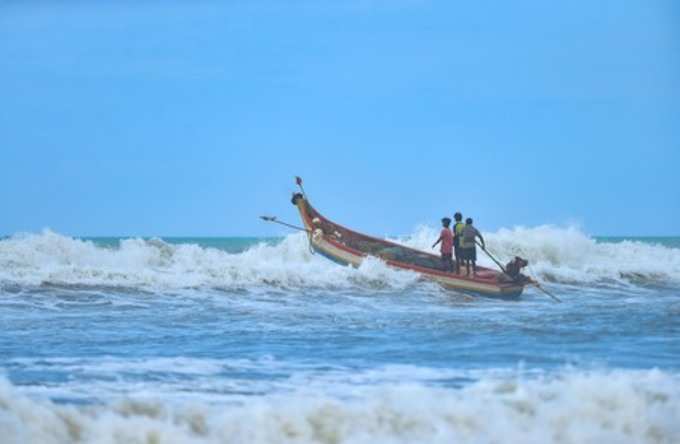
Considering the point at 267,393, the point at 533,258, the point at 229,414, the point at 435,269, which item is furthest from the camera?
the point at 533,258

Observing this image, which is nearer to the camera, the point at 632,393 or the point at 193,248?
the point at 632,393

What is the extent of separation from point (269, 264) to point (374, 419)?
51.8 ft

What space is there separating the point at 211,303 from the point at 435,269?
16.6 ft

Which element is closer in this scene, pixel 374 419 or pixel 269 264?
pixel 374 419

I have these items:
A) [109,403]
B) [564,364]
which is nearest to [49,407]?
[109,403]

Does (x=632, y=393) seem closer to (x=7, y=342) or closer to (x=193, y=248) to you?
(x=7, y=342)

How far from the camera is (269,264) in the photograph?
22.6 meters

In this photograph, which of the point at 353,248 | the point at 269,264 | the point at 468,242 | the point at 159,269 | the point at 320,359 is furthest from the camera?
the point at 269,264

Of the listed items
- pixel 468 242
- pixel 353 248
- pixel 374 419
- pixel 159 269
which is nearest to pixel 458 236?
pixel 468 242

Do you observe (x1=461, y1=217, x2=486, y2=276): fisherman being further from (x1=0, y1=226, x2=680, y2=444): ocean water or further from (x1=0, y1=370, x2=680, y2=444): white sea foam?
(x1=0, y1=370, x2=680, y2=444): white sea foam

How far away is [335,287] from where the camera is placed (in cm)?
1961

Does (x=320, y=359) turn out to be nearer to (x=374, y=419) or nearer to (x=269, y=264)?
(x=374, y=419)

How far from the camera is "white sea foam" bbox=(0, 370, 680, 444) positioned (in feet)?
22.0

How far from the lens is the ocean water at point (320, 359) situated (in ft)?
22.7
